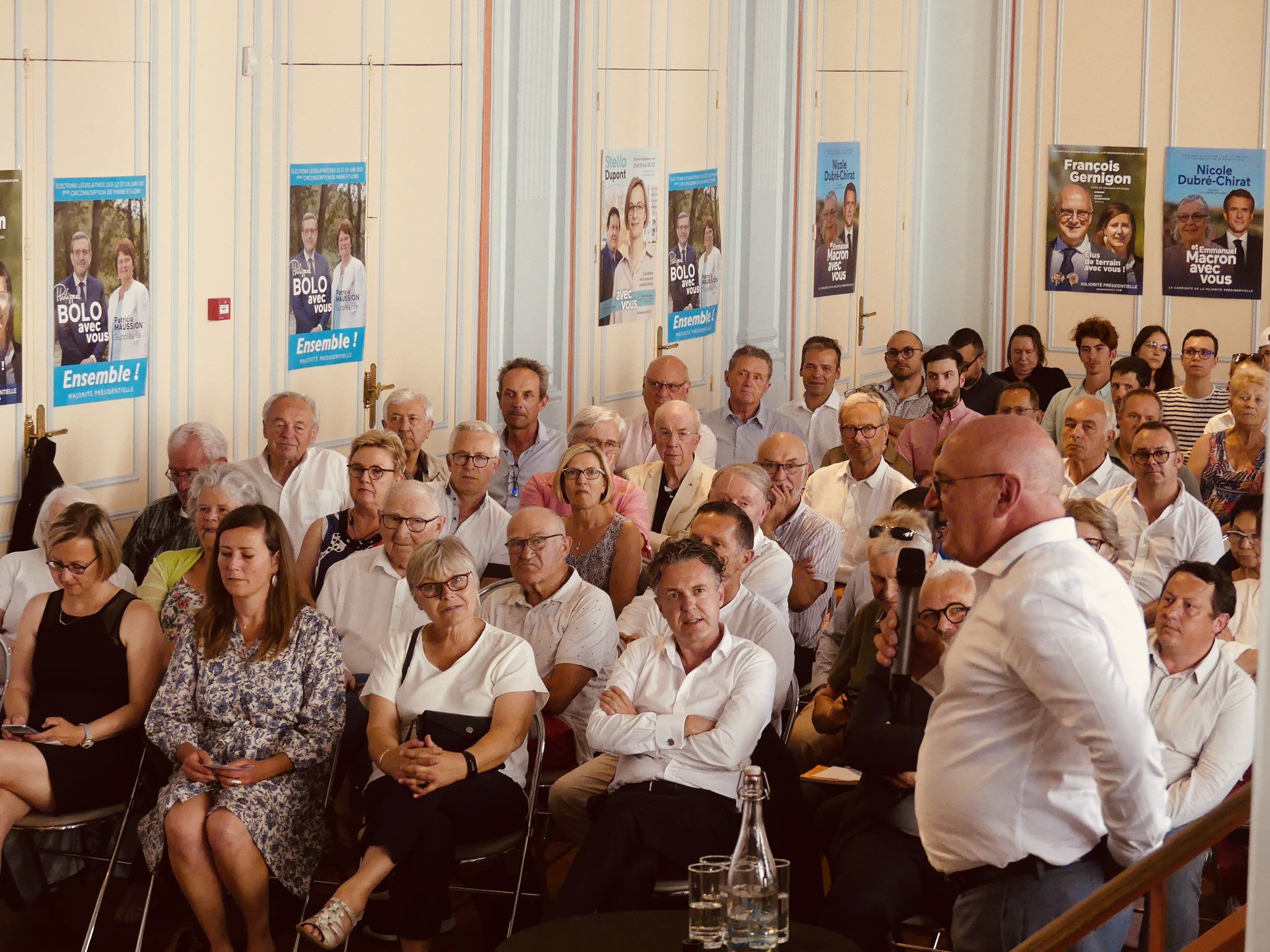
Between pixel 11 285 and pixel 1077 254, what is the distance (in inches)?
319

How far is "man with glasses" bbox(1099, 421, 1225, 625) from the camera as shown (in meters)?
5.73

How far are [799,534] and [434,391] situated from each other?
2462 millimetres

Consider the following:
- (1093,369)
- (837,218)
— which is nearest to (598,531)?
(1093,369)

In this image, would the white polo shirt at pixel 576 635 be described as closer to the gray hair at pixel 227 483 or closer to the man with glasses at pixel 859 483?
the gray hair at pixel 227 483

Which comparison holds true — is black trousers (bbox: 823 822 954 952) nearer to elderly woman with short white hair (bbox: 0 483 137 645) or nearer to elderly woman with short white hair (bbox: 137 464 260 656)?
elderly woman with short white hair (bbox: 137 464 260 656)

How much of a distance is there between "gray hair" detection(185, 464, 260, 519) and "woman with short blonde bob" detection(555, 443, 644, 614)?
1.05 meters

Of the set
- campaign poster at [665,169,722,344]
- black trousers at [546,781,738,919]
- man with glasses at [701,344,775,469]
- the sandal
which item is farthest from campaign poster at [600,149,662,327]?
the sandal

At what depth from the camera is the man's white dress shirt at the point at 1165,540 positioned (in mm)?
5711

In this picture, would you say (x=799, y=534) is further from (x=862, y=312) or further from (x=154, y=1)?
(x=862, y=312)

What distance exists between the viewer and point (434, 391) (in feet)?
24.9

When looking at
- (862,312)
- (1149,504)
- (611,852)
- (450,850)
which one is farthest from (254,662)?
(862,312)

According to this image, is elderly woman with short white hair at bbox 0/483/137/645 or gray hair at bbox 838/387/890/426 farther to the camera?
gray hair at bbox 838/387/890/426

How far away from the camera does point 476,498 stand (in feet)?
19.7

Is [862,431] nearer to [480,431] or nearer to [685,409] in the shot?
[685,409]
